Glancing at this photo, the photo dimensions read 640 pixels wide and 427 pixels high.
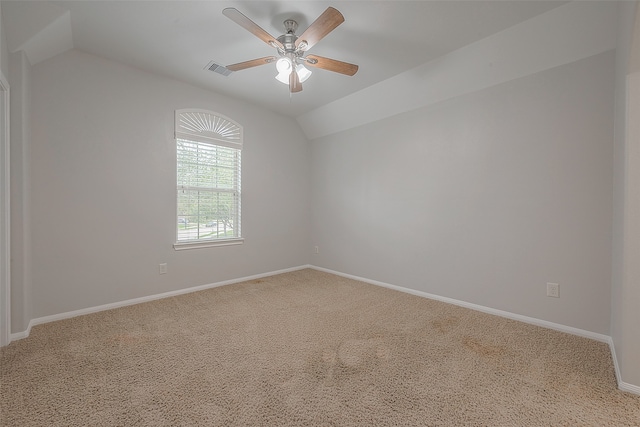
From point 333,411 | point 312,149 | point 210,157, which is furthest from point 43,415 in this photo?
point 312,149

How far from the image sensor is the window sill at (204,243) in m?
3.37

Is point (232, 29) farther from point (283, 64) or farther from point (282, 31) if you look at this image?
point (283, 64)

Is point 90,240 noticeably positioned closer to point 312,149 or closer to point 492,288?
point 312,149

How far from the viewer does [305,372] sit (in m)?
1.79

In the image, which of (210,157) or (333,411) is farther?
(210,157)

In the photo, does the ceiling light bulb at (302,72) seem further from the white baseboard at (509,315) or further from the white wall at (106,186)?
the white baseboard at (509,315)

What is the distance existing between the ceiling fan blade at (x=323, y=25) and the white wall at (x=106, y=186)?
6.79 ft

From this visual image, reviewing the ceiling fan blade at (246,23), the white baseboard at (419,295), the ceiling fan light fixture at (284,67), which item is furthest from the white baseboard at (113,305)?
the ceiling fan blade at (246,23)

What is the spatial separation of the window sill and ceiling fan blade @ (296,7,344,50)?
2595 mm

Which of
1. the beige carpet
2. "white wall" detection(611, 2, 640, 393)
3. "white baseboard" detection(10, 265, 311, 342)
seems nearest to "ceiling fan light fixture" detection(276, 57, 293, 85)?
"white wall" detection(611, 2, 640, 393)

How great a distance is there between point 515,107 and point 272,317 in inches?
123

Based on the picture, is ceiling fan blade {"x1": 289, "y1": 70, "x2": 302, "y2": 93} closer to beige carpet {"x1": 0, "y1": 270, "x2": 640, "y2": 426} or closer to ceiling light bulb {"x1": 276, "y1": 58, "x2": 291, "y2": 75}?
ceiling light bulb {"x1": 276, "y1": 58, "x2": 291, "y2": 75}

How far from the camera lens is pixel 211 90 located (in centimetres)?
357

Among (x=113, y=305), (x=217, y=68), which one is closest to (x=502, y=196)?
(x=217, y=68)
